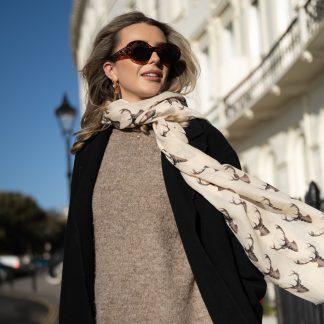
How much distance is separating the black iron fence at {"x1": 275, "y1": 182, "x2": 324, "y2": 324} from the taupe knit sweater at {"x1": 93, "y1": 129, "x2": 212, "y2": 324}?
2147 millimetres

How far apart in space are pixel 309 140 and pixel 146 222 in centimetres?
1291

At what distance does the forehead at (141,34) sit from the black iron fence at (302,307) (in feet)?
6.65

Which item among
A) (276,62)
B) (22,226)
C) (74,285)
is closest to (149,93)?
(74,285)

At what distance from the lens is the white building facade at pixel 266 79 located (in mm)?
14500

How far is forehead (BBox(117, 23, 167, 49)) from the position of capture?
2.83m

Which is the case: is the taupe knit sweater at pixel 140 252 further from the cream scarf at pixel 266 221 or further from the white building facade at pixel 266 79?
the white building facade at pixel 266 79

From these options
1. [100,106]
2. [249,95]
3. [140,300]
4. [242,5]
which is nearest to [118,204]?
[140,300]

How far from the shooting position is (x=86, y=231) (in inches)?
102

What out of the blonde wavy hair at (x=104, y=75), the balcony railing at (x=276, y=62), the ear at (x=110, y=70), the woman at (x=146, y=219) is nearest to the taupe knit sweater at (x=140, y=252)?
the woman at (x=146, y=219)

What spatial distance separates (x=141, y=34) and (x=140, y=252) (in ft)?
3.07

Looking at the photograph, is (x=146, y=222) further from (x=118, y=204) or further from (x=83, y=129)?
(x=83, y=129)

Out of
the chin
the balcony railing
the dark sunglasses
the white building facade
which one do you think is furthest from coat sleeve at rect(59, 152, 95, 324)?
the balcony railing

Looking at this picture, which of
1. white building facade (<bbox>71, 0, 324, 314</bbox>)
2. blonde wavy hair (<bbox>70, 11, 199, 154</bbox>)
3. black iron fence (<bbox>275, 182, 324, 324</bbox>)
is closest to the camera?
blonde wavy hair (<bbox>70, 11, 199, 154</bbox>)

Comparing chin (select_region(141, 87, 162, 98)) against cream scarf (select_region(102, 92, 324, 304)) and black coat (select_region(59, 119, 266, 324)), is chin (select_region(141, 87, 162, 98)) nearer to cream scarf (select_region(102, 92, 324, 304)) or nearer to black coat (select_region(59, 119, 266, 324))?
black coat (select_region(59, 119, 266, 324))
